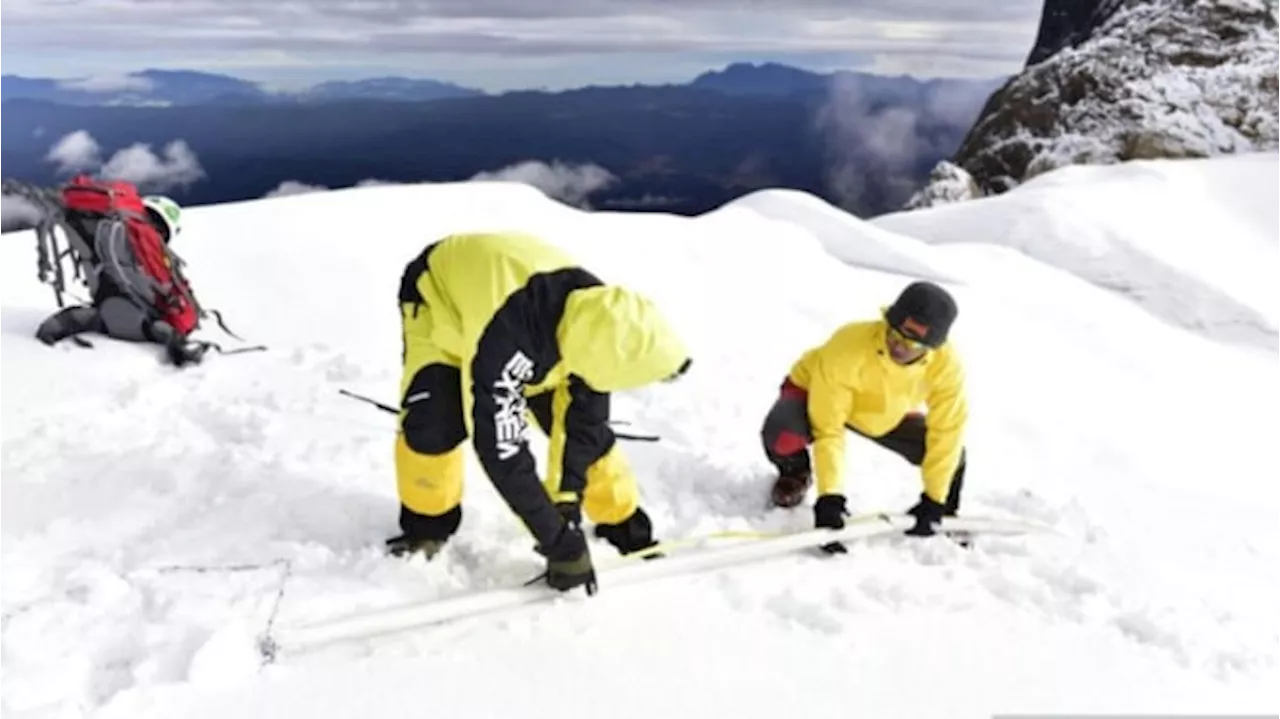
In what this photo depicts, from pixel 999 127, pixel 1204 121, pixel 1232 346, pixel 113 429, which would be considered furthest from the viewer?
pixel 999 127

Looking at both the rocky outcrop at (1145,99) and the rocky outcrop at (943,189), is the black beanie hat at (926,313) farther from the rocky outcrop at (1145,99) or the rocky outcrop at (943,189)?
the rocky outcrop at (1145,99)

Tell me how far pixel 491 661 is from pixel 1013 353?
5503 mm

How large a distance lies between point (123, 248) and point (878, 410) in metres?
4.28

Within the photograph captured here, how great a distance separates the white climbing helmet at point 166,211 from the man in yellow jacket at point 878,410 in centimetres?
389

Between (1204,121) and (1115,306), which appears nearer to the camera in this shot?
(1115,306)

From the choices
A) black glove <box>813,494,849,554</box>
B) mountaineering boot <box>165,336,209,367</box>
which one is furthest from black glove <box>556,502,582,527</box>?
mountaineering boot <box>165,336,209,367</box>

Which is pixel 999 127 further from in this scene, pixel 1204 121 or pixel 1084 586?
pixel 1084 586

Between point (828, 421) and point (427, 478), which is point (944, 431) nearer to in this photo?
point (828, 421)

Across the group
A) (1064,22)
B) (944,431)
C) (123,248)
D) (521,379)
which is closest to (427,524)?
(521,379)

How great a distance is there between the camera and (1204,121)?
74.5ft

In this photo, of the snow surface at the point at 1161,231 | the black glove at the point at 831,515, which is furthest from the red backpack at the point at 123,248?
the snow surface at the point at 1161,231

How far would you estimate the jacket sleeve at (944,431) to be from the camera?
13.3 feet

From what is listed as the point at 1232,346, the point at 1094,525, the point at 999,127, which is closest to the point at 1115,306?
the point at 1232,346

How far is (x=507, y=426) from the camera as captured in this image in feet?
10.3
